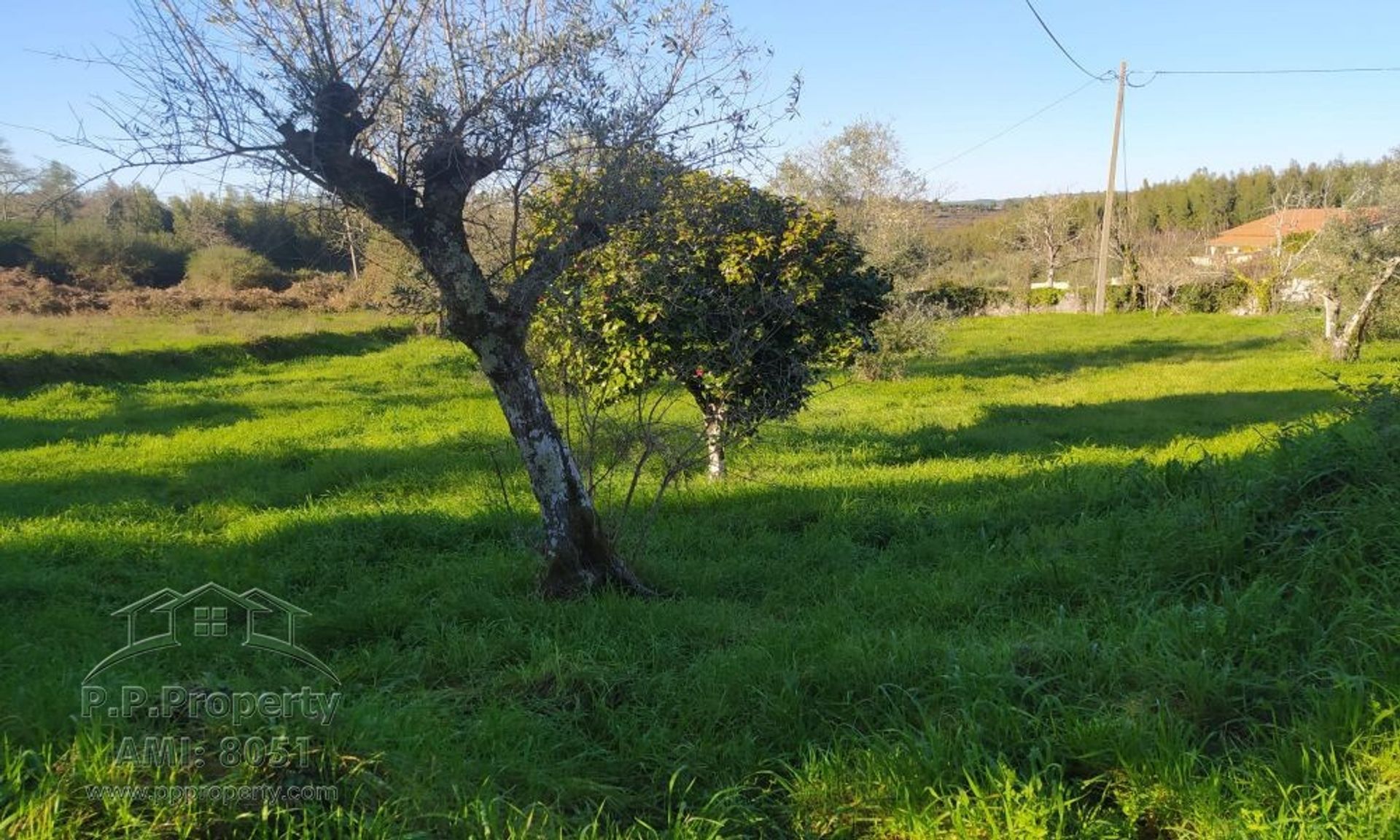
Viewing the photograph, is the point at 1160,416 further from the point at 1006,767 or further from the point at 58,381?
the point at 58,381

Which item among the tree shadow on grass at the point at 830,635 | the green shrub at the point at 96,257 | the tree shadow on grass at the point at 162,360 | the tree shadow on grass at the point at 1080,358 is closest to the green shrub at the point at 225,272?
the green shrub at the point at 96,257

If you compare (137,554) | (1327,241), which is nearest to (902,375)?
(1327,241)

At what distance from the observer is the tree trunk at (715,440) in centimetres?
661

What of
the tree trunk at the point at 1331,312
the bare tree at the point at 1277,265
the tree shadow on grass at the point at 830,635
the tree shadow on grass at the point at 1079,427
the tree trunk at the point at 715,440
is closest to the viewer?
the tree shadow on grass at the point at 830,635

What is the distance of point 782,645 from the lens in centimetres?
427

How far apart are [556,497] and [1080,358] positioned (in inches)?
828

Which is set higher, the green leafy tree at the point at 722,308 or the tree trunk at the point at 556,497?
the green leafy tree at the point at 722,308

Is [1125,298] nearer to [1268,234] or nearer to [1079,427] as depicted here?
[1268,234]

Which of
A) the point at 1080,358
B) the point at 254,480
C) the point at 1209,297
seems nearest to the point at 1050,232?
the point at 1209,297

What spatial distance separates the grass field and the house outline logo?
14 cm

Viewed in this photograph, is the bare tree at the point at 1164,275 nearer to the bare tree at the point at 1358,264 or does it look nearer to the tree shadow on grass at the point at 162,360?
the bare tree at the point at 1358,264

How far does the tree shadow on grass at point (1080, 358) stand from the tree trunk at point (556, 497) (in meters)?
15.2

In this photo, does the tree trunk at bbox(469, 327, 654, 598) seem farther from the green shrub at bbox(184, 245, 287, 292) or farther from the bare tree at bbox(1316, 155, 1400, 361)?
the green shrub at bbox(184, 245, 287, 292)

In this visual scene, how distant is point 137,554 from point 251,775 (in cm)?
538
